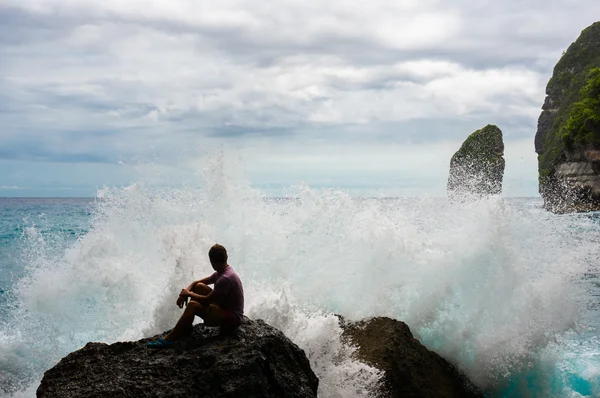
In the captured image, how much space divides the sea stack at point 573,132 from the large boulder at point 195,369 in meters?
45.4

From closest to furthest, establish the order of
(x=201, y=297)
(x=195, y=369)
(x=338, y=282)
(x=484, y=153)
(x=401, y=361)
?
(x=195, y=369)
(x=201, y=297)
(x=401, y=361)
(x=338, y=282)
(x=484, y=153)

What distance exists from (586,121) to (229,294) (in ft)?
158

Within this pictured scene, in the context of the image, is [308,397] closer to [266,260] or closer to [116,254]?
[266,260]

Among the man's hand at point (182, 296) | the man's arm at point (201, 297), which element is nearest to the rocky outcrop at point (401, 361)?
the man's arm at point (201, 297)

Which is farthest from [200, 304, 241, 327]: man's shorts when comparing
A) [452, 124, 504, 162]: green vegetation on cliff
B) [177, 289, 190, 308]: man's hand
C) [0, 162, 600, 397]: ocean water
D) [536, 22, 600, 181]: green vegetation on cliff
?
[452, 124, 504, 162]: green vegetation on cliff

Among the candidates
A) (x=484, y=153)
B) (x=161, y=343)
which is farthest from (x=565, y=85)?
(x=161, y=343)

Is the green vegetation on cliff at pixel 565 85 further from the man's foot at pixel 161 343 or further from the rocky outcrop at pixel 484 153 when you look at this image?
the man's foot at pixel 161 343

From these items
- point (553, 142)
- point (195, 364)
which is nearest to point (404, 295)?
point (195, 364)

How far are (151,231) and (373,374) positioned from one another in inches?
259

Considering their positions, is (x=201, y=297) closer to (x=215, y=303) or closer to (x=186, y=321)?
(x=215, y=303)

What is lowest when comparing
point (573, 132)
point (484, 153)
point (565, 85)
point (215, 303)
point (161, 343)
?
point (161, 343)

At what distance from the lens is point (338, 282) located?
9.63m

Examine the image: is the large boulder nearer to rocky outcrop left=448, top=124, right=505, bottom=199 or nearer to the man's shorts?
the man's shorts

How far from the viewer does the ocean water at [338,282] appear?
8539 mm
